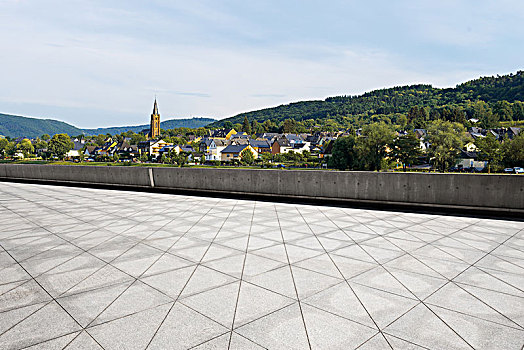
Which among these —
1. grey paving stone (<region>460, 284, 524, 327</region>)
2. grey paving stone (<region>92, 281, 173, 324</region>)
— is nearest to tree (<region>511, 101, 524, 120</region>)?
grey paving stone (<region>460, 284, 524, 327</region>)

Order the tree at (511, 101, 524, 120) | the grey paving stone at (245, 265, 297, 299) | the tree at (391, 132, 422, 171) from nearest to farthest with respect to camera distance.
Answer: the grey paving stone at (245, 265, 297, 299)
the tree at (391, 132, 422, 171)
the tree at (511, 101, 524, 120)

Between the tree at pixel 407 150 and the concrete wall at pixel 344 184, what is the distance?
78431 millimetres

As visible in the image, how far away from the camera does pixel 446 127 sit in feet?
262

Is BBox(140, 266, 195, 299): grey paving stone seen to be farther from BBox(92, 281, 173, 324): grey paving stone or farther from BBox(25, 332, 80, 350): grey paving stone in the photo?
BBox(25, 332, 80, 350): grey paving stone

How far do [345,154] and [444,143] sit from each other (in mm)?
23400

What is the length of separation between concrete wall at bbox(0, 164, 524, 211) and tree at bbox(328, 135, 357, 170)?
238ft

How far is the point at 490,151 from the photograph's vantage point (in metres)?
79.9

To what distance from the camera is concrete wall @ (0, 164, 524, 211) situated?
9453 mm

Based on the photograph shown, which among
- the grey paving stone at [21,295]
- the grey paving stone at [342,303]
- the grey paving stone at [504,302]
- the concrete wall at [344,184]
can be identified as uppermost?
the concrete wall at [344,184]

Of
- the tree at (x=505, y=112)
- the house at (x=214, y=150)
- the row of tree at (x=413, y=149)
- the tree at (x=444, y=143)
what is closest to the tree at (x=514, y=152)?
the row of tree at (x=413, y=149)

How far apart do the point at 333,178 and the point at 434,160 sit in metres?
79.4

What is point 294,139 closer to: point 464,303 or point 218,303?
point 464,303

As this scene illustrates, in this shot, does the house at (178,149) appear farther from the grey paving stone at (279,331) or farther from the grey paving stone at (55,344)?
the grey paving stone at (279,331)

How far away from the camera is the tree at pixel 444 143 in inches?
3046
